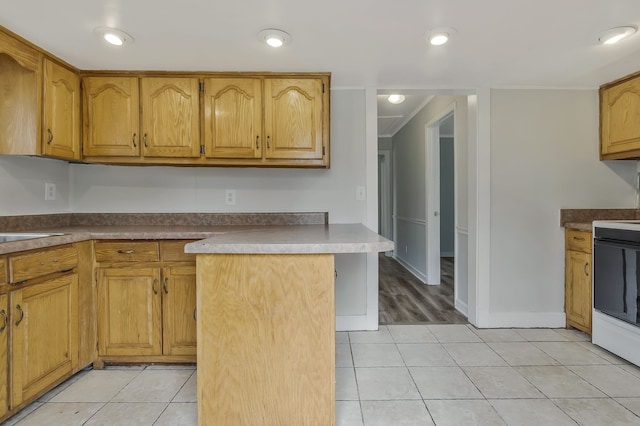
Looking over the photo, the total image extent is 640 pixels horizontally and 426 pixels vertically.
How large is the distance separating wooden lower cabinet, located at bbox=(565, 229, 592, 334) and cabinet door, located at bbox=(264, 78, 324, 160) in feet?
7.08

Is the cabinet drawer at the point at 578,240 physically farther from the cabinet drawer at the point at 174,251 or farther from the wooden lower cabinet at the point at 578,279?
the cabinet drawer at the point at 174,251

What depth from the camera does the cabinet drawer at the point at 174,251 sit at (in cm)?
204

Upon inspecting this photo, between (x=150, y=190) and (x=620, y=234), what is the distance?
3.34 metres

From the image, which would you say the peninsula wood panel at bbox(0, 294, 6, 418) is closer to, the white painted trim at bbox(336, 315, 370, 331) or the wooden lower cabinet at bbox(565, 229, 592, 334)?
the white painted trim at bbox(336, 315, 370, 331)

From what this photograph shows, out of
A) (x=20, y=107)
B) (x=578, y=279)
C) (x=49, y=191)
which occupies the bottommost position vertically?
(x=578, y=279)

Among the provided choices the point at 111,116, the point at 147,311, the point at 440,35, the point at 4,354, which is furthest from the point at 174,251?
the point at 440,35

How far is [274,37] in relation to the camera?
1845 mm

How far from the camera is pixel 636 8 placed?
5.29ft

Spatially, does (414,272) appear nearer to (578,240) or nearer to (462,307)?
(462,307)

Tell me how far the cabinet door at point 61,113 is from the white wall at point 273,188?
1.41 feet

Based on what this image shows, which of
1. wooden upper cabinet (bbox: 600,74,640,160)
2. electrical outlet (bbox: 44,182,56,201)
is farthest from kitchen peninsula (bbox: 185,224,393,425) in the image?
wooden upper cabinet (bbox: 600,74,640,160)

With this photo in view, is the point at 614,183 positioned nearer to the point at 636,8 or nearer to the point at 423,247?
the point at 636,8

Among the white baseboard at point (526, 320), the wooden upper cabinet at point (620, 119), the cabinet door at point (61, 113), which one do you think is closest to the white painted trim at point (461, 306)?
the white baseboard at point (526, 320)

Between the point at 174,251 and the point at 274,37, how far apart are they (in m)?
1.40
